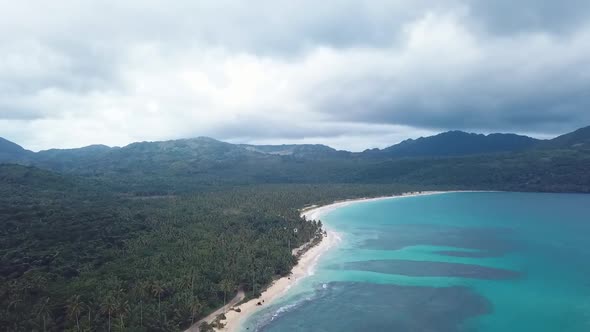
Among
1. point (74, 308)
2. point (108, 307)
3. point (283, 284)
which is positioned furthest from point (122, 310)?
point (283, 284)

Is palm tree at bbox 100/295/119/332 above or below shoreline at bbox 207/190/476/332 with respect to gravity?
above

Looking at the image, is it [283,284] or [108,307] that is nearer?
[108,307]

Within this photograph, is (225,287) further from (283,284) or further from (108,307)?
(108,307)

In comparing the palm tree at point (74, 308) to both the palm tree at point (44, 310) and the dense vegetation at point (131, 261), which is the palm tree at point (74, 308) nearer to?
the dense vegetation at point (131, 261)

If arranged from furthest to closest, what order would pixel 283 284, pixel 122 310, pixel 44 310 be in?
pixel 283 284 → pixel 122 310 → pixel 44 310

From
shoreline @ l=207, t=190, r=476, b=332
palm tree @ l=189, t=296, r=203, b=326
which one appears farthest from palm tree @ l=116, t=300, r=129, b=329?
shoreline @ l=207, t=190, r=476, b=332

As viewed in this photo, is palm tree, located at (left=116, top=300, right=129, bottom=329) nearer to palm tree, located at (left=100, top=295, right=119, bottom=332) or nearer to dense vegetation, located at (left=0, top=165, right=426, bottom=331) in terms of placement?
dense vegetation, located at (left=0, top=165, right=426, bottom=331)

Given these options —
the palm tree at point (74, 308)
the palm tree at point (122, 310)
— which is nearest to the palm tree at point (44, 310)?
the palm tree at point (74, 308)

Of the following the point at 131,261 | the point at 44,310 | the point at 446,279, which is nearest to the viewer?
the point at 44,310
